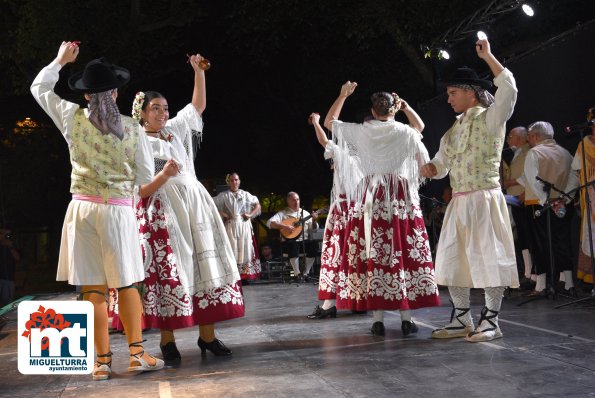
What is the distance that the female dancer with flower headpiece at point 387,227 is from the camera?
209 inches

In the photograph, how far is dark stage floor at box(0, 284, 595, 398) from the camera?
348 centimetres

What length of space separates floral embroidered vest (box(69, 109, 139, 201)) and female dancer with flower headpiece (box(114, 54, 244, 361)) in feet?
1.14

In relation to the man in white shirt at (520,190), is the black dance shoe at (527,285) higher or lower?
lower

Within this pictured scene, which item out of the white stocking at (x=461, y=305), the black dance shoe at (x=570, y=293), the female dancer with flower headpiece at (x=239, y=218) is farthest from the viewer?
the female dancer with flower headpiece at (x=239, y=218)

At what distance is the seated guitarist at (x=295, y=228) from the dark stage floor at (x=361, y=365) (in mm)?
6480

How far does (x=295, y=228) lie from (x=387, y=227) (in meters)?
7.24

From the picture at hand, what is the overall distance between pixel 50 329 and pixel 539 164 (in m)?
5.09

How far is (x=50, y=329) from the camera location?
386 centimetres

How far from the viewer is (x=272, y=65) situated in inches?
734

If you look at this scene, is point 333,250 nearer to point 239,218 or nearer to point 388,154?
point 388,154

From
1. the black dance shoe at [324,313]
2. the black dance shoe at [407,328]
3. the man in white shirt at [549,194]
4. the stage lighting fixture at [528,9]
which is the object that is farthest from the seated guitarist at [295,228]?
the black dance shoe at [407,328]

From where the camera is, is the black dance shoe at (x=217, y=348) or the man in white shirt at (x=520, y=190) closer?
the black dance shoe at (x=217, y=348)

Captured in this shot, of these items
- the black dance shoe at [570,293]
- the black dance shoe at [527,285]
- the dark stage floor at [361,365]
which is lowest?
the dark stage floor at [361,365]

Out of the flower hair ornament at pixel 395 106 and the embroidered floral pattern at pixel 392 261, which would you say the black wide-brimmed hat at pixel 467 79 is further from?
the embroidered floral pattern at pixel 392 261
